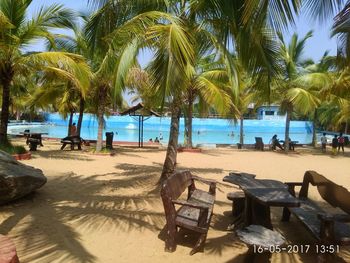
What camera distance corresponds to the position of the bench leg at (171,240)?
4.58 meters

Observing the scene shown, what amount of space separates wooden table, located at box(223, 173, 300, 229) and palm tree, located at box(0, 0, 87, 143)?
23.5ft

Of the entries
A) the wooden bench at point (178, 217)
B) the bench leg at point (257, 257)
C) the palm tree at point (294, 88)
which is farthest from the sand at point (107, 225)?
the palm tree at point (294, 88)

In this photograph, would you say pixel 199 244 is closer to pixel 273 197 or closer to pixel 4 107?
pixel 273 197

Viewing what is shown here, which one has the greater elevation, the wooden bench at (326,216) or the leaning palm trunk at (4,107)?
the leaning palm trunk at (4,107)

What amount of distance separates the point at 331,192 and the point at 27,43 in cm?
951

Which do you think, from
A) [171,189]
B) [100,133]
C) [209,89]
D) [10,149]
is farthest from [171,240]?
[100,133]

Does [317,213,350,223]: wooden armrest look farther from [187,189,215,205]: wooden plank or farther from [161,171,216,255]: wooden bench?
[187,189,215,205]: wooden plank

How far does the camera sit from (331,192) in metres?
5.25

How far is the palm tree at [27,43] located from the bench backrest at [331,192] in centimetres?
721

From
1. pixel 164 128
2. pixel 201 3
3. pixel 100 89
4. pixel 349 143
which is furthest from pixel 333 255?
pixel 164 128

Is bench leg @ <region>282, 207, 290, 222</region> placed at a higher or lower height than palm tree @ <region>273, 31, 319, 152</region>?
lower

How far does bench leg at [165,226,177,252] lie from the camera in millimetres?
4582

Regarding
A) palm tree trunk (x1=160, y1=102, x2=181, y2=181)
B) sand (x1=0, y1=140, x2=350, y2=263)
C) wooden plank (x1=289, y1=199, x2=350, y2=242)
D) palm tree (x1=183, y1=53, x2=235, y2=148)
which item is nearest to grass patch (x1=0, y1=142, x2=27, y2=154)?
sand (x1=0, y1=140, x2=350, y2=263)

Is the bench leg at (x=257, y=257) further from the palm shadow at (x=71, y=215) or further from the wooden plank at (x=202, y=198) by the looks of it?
the palm shadow at (x=71, y=215)
